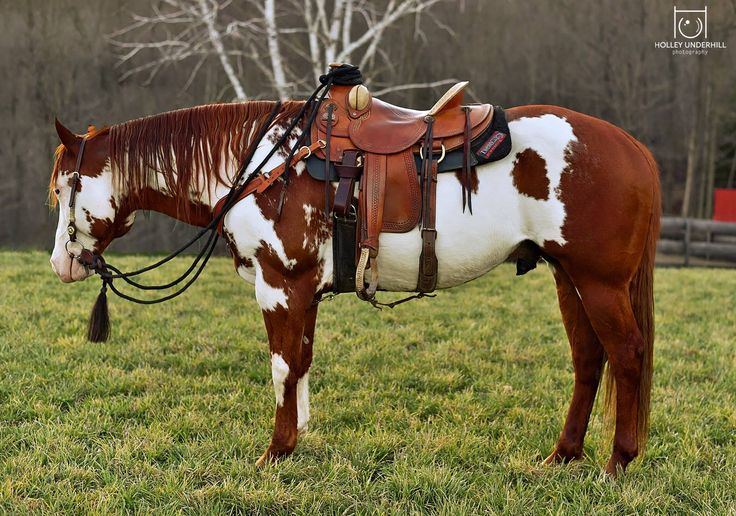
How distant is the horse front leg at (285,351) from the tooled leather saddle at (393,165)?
278mm

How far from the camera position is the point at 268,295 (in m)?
2.90

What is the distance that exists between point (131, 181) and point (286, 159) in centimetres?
94

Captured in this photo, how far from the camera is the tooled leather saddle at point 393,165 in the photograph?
9.05 feet

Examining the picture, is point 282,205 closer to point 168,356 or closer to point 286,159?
point 286,159

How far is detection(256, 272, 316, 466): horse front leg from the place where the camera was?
2891mm

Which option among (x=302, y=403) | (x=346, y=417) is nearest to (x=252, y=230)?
(x=302, y=403)

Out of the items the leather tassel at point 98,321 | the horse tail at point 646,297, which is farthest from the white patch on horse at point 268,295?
the horse tail at point 646,297

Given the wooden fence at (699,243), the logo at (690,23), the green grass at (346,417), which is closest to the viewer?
the green grass at (346,417)

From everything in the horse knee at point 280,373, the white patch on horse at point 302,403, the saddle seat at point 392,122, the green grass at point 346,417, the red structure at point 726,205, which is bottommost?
the green grass at point 346,417

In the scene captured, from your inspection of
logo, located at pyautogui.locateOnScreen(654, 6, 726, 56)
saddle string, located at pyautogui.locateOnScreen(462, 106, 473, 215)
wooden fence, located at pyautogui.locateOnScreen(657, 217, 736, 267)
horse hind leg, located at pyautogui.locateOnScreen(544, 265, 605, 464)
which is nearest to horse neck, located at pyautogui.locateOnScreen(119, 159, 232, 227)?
saddle string, located at pyautogui.locateOnScreen(462, 106, 473, 215)

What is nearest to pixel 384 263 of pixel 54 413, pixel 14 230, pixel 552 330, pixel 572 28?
pixel 54 413

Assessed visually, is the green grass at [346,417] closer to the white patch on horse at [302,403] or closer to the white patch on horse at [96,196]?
the white patch on horse at [302,403]

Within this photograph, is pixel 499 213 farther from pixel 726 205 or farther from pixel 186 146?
pixel 726 205

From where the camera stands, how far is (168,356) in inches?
183
